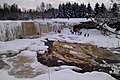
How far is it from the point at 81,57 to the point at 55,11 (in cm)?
65

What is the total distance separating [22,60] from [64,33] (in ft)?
2.00

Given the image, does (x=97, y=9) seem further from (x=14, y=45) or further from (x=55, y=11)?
(x=14, y=45)

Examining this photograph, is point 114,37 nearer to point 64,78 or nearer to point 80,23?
point 80,23

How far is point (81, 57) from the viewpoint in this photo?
258 centimetres

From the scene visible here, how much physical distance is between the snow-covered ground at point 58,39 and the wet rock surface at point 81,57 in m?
0.06

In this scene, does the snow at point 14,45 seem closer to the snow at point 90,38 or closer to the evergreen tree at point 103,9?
the snow at point 90,38

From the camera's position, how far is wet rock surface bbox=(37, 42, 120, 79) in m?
2.53

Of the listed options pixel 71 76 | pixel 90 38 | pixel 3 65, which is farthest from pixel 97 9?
pixel 3 65

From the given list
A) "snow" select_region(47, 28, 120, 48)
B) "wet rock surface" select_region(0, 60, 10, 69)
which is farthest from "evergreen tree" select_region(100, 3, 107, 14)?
"wet rock surface" select_region(0, 60, 10, 69)

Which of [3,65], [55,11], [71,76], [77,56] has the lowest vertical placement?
[71,76]

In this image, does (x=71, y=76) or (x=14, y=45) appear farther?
(x=14, y=45)

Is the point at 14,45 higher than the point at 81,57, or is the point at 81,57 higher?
the point at 14,45

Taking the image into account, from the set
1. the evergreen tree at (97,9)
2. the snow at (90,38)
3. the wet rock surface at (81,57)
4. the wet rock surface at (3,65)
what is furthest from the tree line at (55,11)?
the wet rock surface at (3,65)

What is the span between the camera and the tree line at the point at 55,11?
2557 mm
